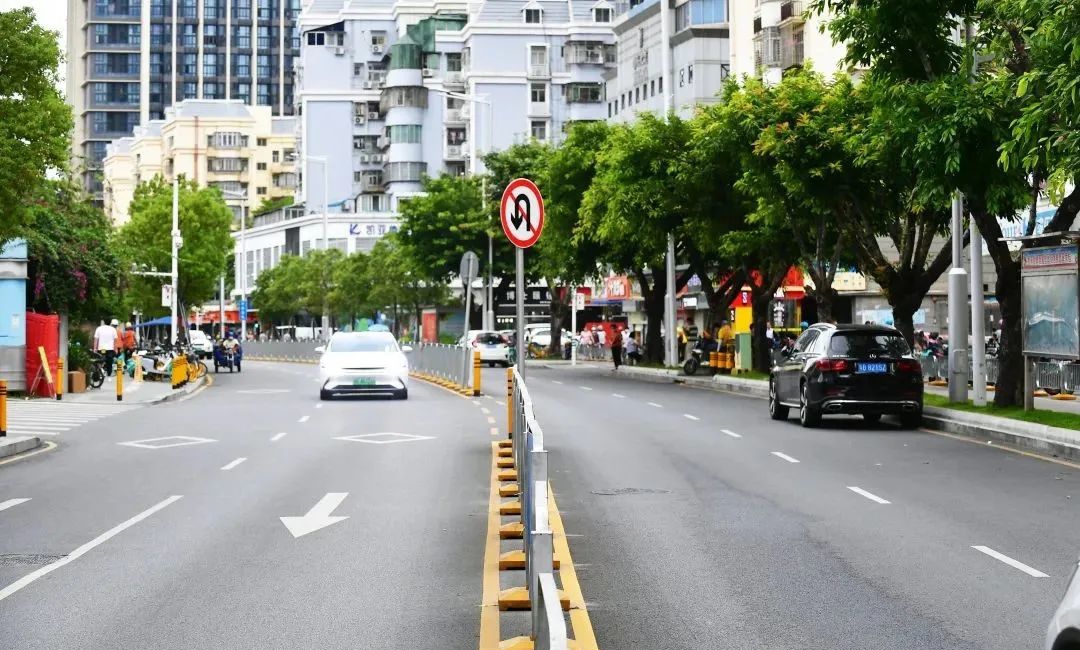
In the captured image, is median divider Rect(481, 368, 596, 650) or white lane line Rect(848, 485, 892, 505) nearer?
median divider Rect(481, 368, 596, 650)

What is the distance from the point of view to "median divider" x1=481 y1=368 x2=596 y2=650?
19.5ft

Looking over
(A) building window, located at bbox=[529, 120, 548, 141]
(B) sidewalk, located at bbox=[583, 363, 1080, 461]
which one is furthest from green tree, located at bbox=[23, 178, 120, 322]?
(A) building window, located at bbox=[529, 120, 548, 141]

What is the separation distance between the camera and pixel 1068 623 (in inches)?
188

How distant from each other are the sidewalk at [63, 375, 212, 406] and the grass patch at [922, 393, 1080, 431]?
1739cm

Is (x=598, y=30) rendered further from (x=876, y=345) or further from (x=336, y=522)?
(x=336, y=522)

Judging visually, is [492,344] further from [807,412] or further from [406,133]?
[406,133]

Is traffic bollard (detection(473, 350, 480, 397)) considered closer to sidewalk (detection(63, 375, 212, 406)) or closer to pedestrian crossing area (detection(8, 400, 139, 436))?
sidewalk (detection(63, 375, 212, 406))

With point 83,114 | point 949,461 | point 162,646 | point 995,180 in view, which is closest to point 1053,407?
point 995,180

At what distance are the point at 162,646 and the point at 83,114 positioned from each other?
608 ft

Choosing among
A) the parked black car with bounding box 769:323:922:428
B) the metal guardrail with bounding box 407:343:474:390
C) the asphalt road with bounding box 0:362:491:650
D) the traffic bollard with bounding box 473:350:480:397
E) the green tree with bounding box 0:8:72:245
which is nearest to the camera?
the asphalt road with bounding box 0:362:491:650

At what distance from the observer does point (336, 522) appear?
1394 centimetres

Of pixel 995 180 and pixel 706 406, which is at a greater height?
pixel 995 180

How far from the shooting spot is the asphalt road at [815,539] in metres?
9.10

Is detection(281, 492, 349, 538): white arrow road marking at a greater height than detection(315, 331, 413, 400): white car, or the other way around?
detection(315, 331, 413, 400): white car
